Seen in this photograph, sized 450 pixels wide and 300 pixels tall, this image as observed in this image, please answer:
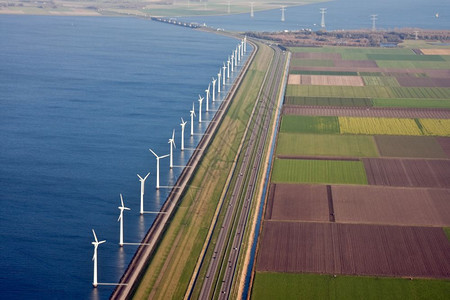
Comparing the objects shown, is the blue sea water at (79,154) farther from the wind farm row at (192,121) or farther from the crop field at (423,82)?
the crop field at (423,82)

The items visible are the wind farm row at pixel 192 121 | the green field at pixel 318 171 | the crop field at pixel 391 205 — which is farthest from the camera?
the green field at pixel 318 171

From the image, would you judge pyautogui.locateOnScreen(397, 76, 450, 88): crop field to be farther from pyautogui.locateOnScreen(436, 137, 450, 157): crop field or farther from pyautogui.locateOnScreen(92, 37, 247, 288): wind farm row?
pyautogui.locateOnScreen(436, 137, 450, 157): crop field

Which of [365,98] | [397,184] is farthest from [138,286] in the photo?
[365,98]

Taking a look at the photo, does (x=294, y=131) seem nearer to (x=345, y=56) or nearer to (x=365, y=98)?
(x=365, y=98)

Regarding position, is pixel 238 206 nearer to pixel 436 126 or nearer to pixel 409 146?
pixel 409 146

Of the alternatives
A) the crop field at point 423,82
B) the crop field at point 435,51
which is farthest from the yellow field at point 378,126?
the crop field at point 435,51
